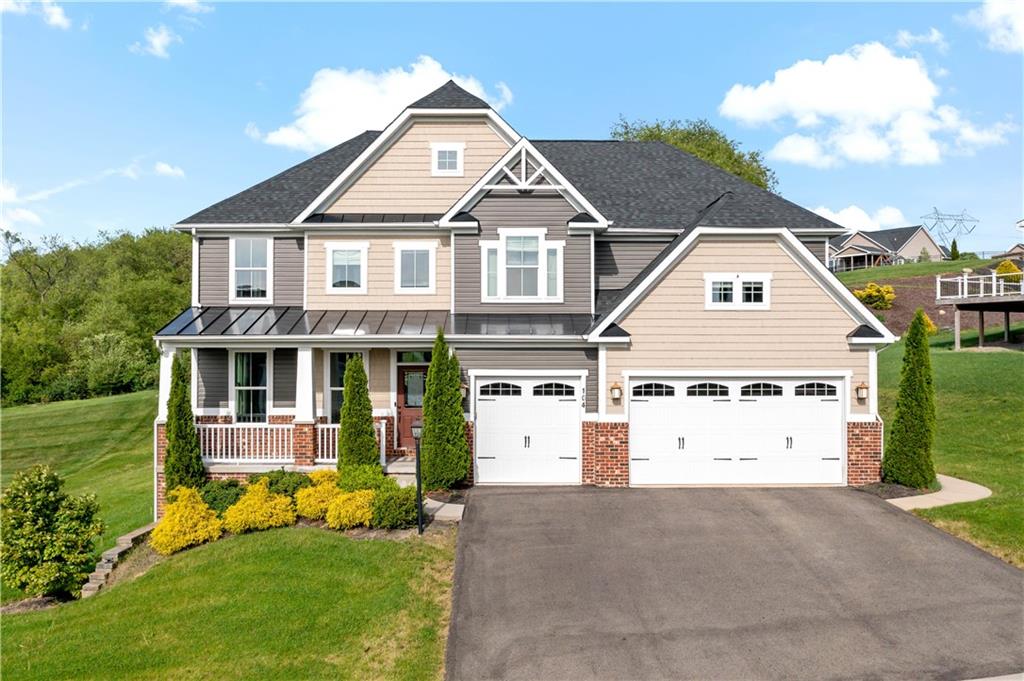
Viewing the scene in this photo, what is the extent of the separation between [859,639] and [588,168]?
16.0 metres

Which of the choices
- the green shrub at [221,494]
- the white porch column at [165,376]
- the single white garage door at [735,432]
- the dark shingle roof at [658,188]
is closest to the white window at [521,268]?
the dark shingle roof at [658,188]

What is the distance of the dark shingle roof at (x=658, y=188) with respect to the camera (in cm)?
1730

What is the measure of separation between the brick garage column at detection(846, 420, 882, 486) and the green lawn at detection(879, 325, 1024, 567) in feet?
6.76

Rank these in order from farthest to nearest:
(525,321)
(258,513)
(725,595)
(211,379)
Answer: (211,379)
(525,321)
(258,513)
(725,595)

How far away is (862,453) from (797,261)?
4889 millimetres

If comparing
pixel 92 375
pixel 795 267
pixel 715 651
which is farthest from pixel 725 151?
pixel 92 375

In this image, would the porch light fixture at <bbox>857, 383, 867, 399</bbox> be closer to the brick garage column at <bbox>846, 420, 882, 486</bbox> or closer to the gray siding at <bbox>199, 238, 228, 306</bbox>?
the brick garage column at <bbox>846, 420, 882, 486</bbox>

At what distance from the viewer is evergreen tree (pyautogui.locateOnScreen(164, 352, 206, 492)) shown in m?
13.8

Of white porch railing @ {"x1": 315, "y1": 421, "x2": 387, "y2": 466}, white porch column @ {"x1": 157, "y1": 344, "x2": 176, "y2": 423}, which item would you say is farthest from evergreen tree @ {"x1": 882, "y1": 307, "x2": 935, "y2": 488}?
white porch column @ {"x1": 157, "y1": 344, "x2": 176, "y2": 423}

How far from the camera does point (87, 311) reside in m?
53.8

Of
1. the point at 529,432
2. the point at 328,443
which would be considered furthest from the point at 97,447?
the point at 529,432

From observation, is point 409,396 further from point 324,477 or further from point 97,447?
point 97,447

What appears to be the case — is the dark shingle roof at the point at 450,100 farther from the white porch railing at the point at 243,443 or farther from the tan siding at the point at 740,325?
the white porch railing at the point at 243,443

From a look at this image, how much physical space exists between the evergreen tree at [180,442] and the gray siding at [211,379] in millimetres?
2825
